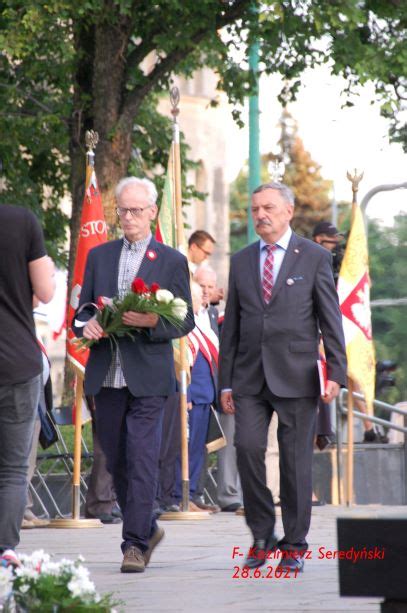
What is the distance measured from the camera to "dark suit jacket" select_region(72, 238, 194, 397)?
9.15m

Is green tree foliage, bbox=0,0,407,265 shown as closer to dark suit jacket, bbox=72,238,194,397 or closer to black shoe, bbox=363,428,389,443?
black shoe, bbox=363,428,389,443

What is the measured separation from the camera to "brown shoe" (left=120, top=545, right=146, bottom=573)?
8.89 meters

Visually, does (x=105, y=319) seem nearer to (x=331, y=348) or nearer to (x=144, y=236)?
(x=144, y=236)

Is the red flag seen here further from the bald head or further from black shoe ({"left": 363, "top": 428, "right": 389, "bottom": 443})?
black shoe ({"left": 363, "top": 428, "right": 389, "bottom": 443})

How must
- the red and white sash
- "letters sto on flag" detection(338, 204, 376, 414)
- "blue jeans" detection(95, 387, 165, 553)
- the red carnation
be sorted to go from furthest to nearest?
"letters sto on flag" detection(338, 204, 376, 414), the red and white sash, the red carnation, "blue jeans" detection(95, 387, 165, 553)

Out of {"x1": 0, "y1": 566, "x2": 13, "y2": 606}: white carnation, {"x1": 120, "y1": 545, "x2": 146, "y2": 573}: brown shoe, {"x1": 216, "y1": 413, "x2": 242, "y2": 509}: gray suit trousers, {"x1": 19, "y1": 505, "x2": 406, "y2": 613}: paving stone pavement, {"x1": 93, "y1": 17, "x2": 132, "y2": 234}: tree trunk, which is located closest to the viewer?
{"x1": 0, "y1": 566, "x2": 13, "y2": 606}: white carnation

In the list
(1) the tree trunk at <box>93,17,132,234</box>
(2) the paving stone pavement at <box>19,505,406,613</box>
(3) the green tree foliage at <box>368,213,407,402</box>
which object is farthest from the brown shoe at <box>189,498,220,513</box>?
(1) the tree trunk at <box>93,17,132,234</box>

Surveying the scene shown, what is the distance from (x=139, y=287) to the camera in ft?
29.9

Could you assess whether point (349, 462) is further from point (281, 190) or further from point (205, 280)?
point (281, 190)

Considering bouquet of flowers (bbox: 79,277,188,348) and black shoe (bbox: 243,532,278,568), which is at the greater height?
bouquet of flowers (bbox: 79,277,188,348)

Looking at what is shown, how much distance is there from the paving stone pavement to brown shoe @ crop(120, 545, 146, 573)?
0.07m

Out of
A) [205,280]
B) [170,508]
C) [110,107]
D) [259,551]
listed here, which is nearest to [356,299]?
[205,280]

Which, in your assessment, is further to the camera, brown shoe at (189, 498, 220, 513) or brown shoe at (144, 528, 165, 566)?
brown shoe at (189, 498, 220, 513)

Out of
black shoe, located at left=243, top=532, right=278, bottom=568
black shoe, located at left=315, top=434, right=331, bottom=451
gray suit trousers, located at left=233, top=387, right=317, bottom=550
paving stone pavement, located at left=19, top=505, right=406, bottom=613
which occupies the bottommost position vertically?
paving stone pavement, located at left=19, top=505, right=406, bottom=613
